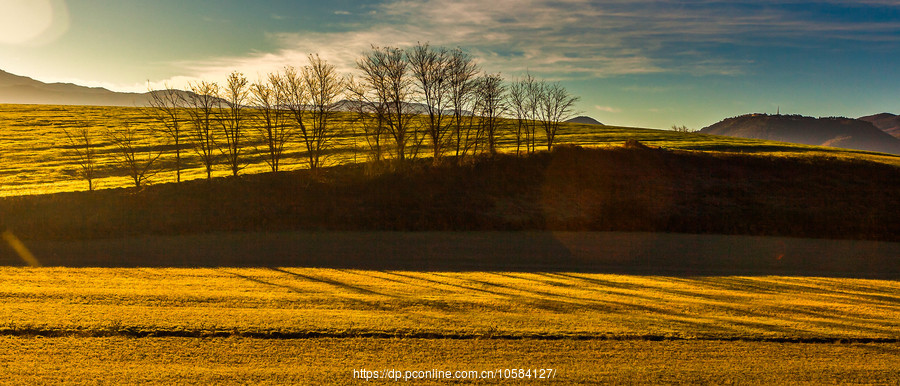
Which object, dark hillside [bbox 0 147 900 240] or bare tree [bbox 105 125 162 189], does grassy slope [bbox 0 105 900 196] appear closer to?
bare tree [bbox 105 125 162 189]

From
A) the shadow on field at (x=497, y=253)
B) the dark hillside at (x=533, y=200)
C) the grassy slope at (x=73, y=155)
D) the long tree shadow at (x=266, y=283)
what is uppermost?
the grassy slope at (x=73, y=155)

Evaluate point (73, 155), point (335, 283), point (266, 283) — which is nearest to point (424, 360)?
point (335, 283)

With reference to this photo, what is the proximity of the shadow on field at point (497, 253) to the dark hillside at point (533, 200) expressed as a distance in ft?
5.43

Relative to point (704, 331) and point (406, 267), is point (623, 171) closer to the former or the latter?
point (406, 267)

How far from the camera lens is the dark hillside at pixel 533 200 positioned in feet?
72.0

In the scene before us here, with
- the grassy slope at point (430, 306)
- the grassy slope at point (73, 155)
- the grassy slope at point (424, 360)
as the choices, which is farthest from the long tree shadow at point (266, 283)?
the grassy slope at point (73, 155)

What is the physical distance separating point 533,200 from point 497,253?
32.3 feet

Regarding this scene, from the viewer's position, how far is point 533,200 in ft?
90.6

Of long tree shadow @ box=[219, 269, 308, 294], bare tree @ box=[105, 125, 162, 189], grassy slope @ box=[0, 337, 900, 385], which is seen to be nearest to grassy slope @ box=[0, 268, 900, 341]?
long tree shadow @ box=[219, 269, 308, 294]

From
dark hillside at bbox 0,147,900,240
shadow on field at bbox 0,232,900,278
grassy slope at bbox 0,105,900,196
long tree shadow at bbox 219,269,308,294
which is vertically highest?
grassy slope at bbox 0,105,900,196

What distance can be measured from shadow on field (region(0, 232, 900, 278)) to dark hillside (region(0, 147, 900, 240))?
1.65 meters

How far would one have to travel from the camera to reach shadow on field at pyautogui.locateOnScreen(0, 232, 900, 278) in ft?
51.6

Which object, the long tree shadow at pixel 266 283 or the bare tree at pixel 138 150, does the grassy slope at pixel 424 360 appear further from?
the bare tree at pixel 138 150

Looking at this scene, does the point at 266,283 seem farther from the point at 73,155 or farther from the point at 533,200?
the point at 73,155
